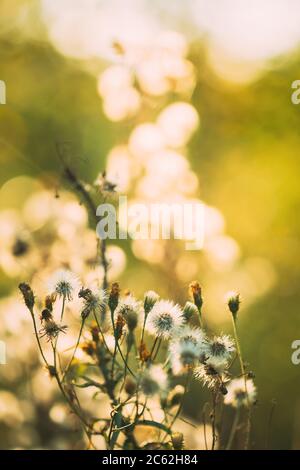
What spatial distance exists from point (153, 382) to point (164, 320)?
197 mm

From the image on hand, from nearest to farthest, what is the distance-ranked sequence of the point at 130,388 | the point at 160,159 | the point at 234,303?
the point at 234,303 < the point at 130,388 < the point at 160,159

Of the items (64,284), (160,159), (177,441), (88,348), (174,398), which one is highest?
(160,159)

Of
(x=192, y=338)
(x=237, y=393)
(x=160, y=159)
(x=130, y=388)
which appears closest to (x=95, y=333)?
(x=130, y=388)

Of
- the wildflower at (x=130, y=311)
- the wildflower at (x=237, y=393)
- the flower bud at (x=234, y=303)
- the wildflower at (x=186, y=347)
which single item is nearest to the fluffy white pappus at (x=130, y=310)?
the wildflower at (x=130, y=311)

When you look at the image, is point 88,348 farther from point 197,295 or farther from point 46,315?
point 197,295

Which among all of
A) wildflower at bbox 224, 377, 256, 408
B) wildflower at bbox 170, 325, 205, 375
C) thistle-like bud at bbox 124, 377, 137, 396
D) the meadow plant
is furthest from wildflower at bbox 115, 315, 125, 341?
wildflower at bbox 224, 377, 256, 408

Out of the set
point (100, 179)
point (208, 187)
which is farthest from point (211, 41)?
point (100, 179)

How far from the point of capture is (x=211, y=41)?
201 inches

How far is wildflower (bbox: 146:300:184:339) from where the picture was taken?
1275 mm

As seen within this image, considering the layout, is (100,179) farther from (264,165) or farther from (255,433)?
(264,165)

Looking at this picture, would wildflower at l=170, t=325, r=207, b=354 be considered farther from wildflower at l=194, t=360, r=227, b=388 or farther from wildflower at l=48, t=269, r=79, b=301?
wildflower at l=48, t=269, r=79, b=301

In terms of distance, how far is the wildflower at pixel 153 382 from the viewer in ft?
3.66

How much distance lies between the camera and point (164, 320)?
1292 mm
